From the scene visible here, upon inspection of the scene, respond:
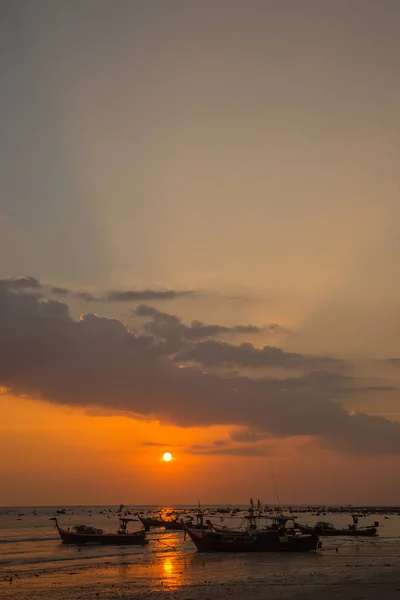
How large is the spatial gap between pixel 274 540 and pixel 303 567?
13141mm

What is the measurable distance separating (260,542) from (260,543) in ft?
0.29

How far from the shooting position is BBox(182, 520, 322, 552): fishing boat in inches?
2083

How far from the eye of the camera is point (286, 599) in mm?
26484

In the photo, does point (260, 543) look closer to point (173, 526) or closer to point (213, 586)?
point (213, 586)

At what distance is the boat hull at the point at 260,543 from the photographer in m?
52.9

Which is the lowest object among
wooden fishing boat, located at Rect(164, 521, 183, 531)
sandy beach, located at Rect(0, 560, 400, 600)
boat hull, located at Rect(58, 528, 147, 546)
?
sandy beach, located at Rect(0, 560, 400, 600)

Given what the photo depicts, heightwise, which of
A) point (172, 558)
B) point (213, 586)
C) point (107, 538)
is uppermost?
point (107, 538)

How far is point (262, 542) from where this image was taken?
52.9 metres

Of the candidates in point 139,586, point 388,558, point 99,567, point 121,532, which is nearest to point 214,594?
point 139,586

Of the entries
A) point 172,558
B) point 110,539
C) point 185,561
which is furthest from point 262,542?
point 110,539

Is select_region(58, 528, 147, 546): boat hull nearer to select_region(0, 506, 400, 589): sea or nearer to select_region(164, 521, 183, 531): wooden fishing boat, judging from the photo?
select_region(0, 506, 400, 589): sea

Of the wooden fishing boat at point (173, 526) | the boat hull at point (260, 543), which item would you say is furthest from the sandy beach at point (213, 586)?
the wooden fishing boat at point (173, 526)

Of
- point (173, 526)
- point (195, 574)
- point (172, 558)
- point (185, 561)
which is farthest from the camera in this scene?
point (173, 526)

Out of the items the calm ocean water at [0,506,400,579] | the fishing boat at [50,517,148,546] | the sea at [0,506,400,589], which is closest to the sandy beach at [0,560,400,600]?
the sea at [0,506,400,589]
